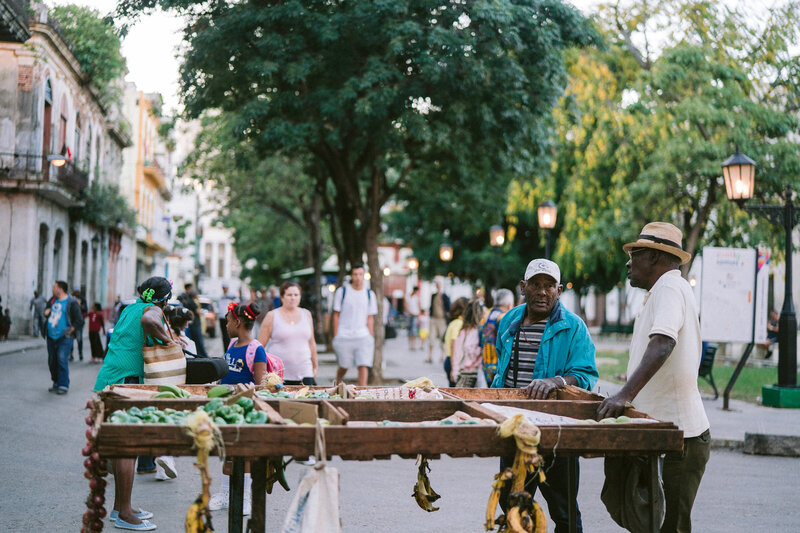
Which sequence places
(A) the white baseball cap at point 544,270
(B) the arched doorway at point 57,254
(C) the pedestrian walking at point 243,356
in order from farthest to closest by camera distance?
1. (B) the arched doorway at point 57,254
2. (C) the pedestrian walking at point 243,356
3. (A) the white baseball cap at point 544,270

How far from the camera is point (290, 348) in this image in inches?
339

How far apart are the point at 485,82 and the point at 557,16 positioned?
73.6 inches

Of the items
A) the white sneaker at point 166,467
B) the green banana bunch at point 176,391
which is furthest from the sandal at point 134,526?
the green banana bunch at point 176,391

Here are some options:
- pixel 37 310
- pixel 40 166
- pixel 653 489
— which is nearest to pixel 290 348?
pixel 653 489

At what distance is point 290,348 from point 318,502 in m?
5.41

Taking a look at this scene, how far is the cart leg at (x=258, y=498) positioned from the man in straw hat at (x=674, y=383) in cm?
166

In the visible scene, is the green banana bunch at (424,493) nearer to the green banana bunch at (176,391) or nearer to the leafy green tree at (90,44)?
the green banana bunch at (176,391)

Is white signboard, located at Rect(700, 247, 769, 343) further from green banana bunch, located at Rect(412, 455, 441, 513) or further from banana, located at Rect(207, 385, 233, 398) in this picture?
banana, located at Rect(207, 385, 233, 398)

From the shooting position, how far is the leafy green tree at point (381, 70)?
A: 42.7ft

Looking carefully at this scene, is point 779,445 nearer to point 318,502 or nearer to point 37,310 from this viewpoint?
point 318,502

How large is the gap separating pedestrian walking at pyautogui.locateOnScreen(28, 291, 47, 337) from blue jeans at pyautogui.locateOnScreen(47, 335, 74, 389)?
1293cm

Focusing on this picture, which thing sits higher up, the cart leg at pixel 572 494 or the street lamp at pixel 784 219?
the street lamp at pixel 784 219

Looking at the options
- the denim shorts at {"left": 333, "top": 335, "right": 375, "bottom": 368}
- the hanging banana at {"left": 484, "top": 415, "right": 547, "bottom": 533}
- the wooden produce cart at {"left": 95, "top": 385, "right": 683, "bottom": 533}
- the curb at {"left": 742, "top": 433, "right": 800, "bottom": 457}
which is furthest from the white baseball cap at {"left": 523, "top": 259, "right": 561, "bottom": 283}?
the denim shorts at {"left": 333, "top": 335, "right": 375, "bottom": 368}

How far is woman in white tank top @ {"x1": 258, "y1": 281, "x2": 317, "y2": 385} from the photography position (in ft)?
28.2
